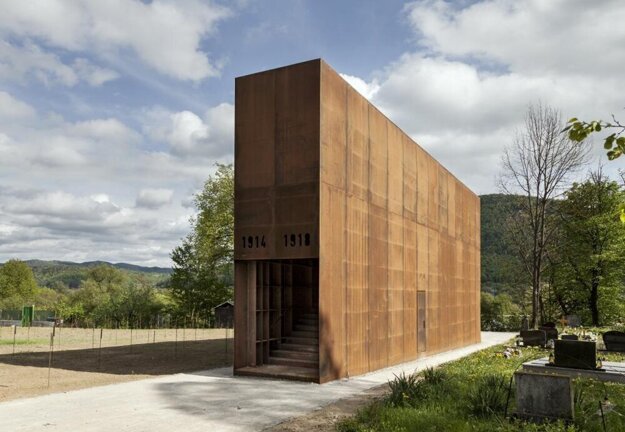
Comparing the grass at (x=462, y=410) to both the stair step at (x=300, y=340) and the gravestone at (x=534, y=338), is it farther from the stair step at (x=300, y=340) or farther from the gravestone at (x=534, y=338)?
the gravestone at (x=534, y=338)

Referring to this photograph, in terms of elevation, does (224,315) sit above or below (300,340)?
below

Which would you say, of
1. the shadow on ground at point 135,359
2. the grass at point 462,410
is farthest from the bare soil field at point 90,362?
the grass at point 462,410

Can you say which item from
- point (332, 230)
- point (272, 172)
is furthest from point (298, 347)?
point (272, 172)

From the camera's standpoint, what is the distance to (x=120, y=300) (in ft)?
186

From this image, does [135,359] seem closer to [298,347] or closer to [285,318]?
[285,318]

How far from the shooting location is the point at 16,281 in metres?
82.8

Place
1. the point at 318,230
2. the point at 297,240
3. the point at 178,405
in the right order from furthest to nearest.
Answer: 1. the point at 297,240
2. the point at 318,230
3. the point at 178,405

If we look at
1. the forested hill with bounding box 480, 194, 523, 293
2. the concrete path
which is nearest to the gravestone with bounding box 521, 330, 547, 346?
the concrete path

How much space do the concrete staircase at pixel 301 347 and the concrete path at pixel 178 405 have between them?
170cm

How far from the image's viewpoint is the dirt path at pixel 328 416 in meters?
9.15

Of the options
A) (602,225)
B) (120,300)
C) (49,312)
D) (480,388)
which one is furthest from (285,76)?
(49,312)

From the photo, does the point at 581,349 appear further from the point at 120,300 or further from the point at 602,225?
the point at 120,300

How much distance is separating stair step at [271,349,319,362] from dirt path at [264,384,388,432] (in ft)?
12.5

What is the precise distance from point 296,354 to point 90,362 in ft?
28.8
